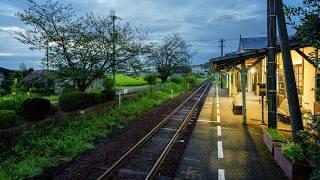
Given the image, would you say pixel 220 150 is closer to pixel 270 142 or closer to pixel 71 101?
pixel 270 142

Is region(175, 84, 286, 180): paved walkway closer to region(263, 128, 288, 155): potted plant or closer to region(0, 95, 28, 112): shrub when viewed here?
region(263, 128, 288, 155): potted plant

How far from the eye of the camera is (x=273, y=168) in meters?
8.02

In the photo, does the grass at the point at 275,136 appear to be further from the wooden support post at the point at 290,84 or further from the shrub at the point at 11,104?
the shrub at the point at 11,104

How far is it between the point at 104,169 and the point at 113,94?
11.4m

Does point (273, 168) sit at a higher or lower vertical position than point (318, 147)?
lower

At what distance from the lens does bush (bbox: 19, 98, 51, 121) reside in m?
10.9

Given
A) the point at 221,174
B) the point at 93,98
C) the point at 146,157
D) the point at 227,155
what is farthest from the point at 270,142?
the point at 93,98

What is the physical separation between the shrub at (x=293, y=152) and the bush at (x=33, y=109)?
885cm

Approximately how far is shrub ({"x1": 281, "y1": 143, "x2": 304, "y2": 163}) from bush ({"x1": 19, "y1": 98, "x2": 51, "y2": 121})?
885cm

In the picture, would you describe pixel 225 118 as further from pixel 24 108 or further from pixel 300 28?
pixel 300 28

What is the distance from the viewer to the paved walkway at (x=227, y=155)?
7637mm

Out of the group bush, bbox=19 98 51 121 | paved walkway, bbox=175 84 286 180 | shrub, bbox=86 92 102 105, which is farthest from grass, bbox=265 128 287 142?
shrub, bbox=86 92 102 105

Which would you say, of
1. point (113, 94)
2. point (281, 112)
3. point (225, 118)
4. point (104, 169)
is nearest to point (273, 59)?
point (281, 112)

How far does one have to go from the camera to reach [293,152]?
7262mm
